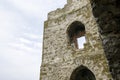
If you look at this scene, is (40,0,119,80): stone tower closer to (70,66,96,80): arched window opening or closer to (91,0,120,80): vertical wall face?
(70,66,96,80): arched window opening

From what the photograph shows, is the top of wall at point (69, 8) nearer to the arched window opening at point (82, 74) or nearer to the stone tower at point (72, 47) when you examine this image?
the stone tower at point (72, 47)

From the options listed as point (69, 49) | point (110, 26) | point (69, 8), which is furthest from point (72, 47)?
point (110, 26)

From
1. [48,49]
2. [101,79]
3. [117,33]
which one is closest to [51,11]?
[48,49]

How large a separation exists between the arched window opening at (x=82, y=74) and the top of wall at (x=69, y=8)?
2873 millimetres

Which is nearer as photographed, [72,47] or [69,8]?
[72,47]

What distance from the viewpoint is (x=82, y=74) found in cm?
719

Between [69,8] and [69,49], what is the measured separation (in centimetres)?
217

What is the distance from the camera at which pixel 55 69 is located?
7398mm

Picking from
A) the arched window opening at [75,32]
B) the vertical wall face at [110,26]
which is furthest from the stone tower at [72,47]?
the vertical wall face at [110,26]

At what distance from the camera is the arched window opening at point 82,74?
6.95 m

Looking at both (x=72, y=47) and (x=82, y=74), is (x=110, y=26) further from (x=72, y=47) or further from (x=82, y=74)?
(x=72, y=47)

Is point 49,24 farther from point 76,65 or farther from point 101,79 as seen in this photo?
point 101,79

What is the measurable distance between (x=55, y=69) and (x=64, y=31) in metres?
1.82

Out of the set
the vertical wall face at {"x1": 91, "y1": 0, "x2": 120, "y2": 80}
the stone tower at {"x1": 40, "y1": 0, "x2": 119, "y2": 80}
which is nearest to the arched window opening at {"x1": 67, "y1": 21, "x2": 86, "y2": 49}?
the stone tower at {"x1": 40, "y1": 0, "x2": 119, "y2": 80}
